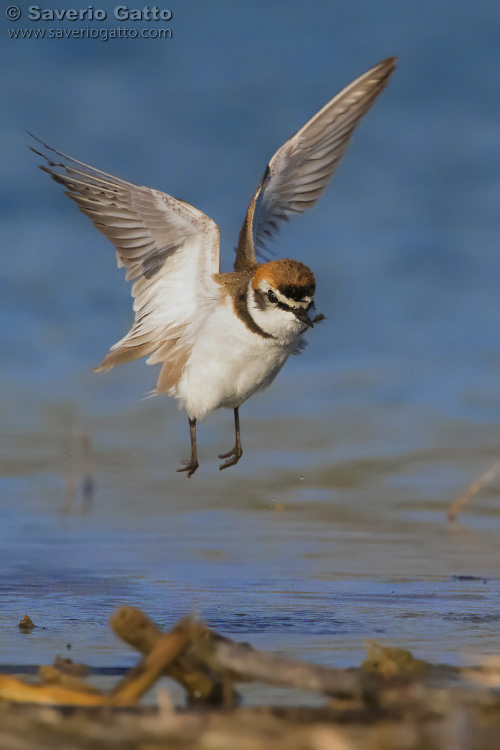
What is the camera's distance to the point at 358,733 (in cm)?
533

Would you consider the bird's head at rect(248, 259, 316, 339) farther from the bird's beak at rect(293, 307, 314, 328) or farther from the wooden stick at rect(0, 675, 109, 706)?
the wooden stick at rect(0, 675, 109, 706)

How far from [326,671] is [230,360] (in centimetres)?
544

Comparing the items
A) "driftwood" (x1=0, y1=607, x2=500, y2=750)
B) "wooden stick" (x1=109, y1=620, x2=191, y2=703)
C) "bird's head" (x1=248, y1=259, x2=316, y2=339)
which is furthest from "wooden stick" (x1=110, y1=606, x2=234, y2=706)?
"bird's head" (x1=248, y1=259, x2=316, y2=339)

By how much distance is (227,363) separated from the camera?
11.0 meters

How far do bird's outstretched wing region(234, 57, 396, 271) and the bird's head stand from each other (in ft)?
3.32

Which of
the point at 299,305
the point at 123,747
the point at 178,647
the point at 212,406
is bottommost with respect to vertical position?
the point at 123,747

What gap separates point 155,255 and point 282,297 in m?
1.53

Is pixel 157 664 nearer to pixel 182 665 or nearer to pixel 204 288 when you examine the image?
pixel 182 665

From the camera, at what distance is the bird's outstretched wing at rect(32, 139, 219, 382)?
11.1m

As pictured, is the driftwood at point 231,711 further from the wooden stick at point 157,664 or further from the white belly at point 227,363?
the white belly at point 227,363

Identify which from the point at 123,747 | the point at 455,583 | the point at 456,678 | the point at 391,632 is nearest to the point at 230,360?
the point at 391,632

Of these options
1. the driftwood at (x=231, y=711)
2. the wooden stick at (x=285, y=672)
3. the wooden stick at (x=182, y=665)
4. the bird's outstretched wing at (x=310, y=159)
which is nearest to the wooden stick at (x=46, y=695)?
the driftwood at (x=231, y=711)

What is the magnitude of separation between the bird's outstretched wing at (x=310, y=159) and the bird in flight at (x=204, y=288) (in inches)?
0.6

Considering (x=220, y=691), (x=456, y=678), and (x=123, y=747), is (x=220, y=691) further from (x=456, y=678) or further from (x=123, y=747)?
(x=456, y=678)
